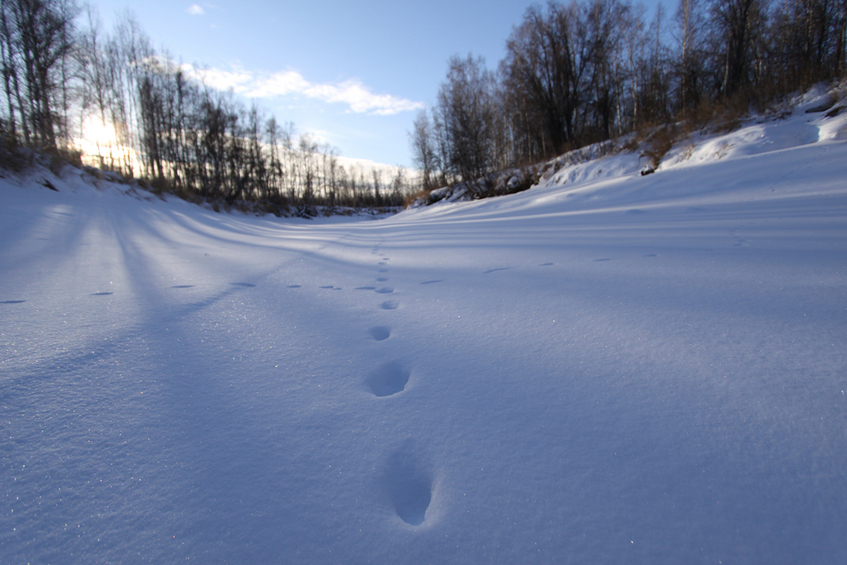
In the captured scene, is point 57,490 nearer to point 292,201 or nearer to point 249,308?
point 249,308

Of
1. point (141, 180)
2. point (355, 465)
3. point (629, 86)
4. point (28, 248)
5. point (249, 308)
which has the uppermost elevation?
point (629, 86)

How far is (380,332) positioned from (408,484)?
70cm

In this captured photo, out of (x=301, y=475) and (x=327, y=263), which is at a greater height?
(x=327, y=263)

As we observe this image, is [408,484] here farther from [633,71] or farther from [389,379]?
[633,71]

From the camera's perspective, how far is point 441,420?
2.30 feet

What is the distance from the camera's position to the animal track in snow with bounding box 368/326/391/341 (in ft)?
3.92

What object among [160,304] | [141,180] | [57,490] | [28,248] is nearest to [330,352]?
[57,490]

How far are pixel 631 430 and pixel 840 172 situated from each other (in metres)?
4.85

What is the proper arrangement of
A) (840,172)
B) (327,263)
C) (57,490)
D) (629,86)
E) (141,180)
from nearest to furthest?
1. (57,490)
2. (327,263)
3. (840,172)
4. (141,180)
5. (629,86)

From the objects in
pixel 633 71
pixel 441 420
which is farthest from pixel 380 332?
pixel 633 71

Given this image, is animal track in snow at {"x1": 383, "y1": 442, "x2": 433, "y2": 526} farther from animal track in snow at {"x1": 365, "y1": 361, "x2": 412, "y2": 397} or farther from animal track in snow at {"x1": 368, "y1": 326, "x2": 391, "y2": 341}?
animal track in snow at {"x1": 368, "y1": 326, "x2": 391, "y2": 341}

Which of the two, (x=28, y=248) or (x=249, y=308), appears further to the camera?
(x=28, y=248)

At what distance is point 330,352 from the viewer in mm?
1043

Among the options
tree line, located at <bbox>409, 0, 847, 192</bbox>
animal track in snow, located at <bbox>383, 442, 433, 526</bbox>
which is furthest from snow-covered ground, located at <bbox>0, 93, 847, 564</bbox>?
tree line, located at <bbox>409, 0, 847, 192</bbox>
